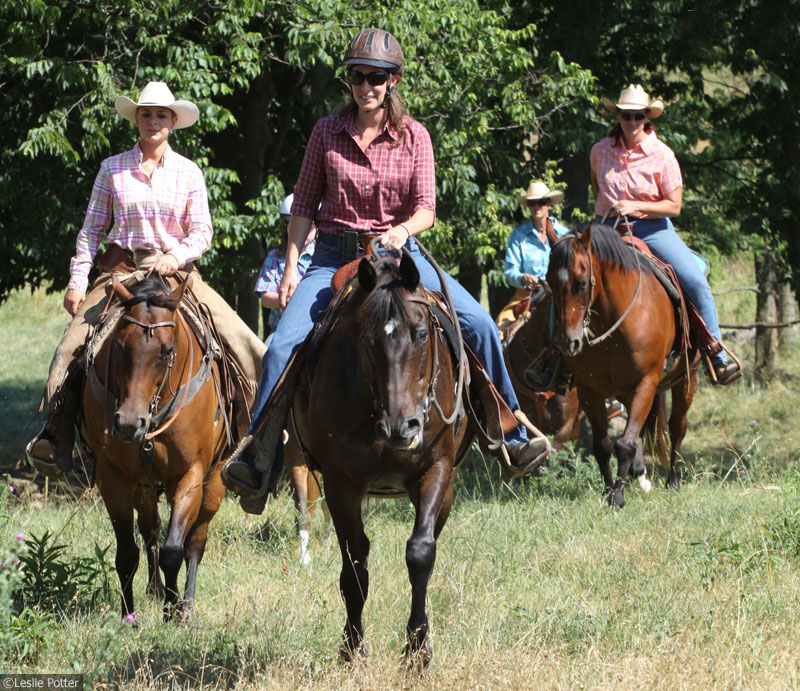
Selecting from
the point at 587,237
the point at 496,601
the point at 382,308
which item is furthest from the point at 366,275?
the point at 587,237

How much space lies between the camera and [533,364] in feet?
34.1

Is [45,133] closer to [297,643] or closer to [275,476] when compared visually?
[275,476]

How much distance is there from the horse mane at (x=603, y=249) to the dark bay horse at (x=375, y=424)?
372cm

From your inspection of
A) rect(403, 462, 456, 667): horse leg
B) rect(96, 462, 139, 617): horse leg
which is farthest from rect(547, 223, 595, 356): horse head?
rect(96, 462, 139, 617): horse leg

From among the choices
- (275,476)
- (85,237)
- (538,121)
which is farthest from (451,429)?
(538,121)

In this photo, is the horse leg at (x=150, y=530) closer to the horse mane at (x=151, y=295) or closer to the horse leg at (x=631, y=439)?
Result: the horse mane at (x=151, y=295)

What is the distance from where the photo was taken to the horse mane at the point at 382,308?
460cm

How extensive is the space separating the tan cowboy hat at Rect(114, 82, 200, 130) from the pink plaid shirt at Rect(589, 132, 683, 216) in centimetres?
424

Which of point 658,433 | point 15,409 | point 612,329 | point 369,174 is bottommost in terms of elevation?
point 15,409

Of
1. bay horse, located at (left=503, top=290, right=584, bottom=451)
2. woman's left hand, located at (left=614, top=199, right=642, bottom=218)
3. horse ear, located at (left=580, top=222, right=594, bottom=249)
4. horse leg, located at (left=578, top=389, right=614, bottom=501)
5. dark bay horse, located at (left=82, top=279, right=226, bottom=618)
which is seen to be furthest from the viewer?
bay horse, located at (left=503, top=290, right=584, bottom=451)

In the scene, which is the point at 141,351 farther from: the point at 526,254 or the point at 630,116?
the point at 526,254

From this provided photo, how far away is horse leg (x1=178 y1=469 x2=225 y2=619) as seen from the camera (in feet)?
22.6

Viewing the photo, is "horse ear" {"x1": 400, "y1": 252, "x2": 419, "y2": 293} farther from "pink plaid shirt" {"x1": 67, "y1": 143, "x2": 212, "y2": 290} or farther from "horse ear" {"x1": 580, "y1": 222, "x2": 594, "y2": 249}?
"horse ear" {"x1": 580, "y1": 222, "x2": 594, "y2": 249}

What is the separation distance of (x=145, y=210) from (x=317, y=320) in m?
1.85
